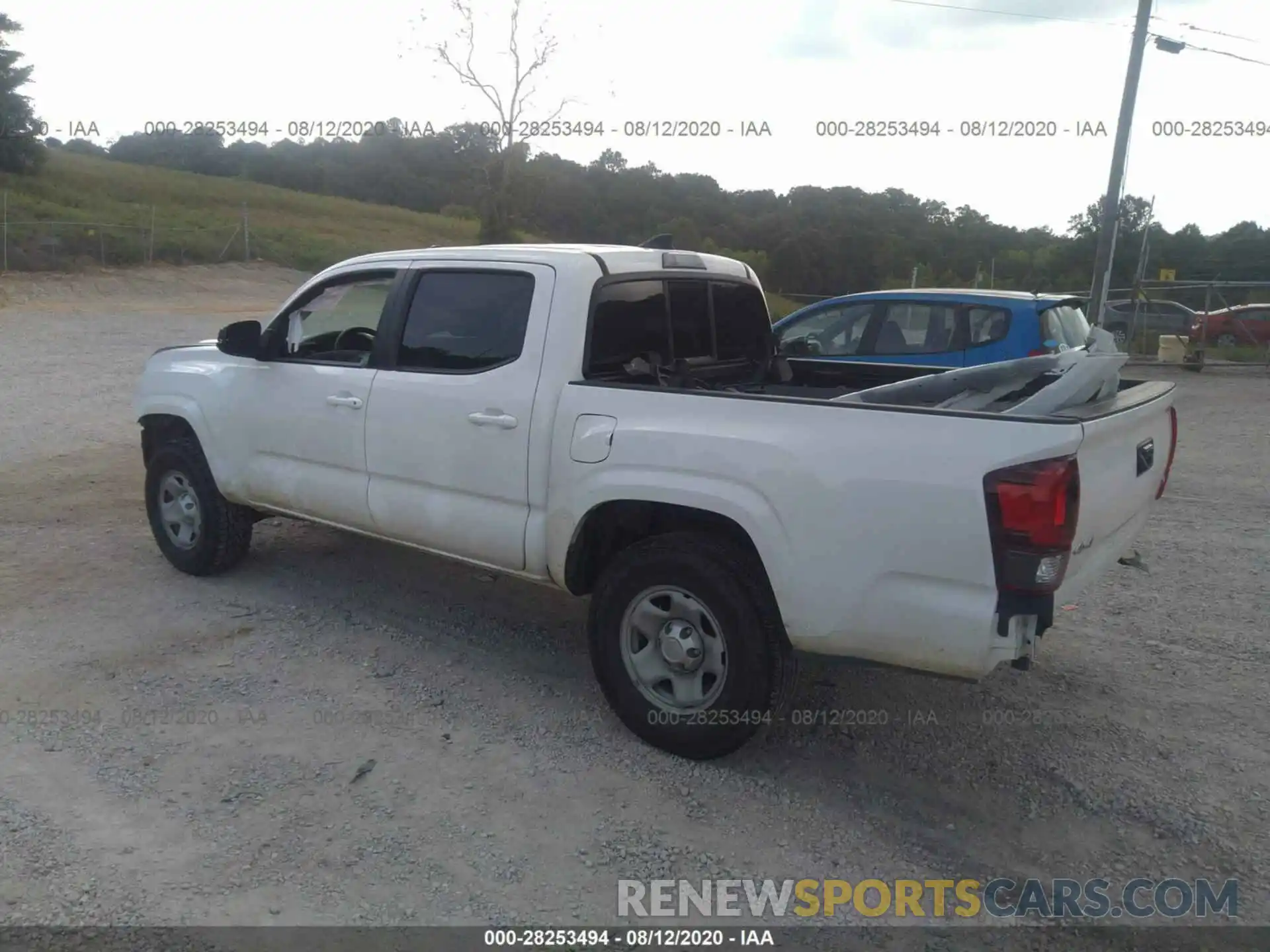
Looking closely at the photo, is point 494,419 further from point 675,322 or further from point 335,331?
point 335,331

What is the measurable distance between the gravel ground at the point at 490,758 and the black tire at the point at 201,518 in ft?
0.43

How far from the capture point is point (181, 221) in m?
34.9

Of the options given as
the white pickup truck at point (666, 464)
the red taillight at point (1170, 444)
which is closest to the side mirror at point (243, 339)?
the white pickup truck at point (666, 464)

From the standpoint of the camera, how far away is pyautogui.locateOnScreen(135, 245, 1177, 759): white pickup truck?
3307 millimetres

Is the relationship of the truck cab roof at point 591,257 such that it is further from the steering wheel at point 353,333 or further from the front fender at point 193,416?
the front fender at point 193,416

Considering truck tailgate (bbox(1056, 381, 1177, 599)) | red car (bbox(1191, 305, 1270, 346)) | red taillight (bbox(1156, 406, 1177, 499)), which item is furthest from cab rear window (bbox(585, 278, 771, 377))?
red car (bbox(1191, 305, 1270, 346))

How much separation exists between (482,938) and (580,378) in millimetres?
2162

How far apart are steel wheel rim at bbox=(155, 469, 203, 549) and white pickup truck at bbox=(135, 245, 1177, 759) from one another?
2cm

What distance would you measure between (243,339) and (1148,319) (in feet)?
64.2

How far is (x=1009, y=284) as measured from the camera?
21516mm

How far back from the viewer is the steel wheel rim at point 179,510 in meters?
5.87

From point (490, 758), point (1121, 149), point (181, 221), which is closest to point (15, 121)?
point (181, 221)

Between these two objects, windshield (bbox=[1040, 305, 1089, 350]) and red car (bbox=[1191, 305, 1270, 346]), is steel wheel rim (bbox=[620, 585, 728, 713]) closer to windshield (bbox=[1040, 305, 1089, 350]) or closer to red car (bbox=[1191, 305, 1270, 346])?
windshield (bbox=[1040, 305, 1089, 350])

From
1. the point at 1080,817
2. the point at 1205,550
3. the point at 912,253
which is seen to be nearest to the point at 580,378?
the point at 1080,817
